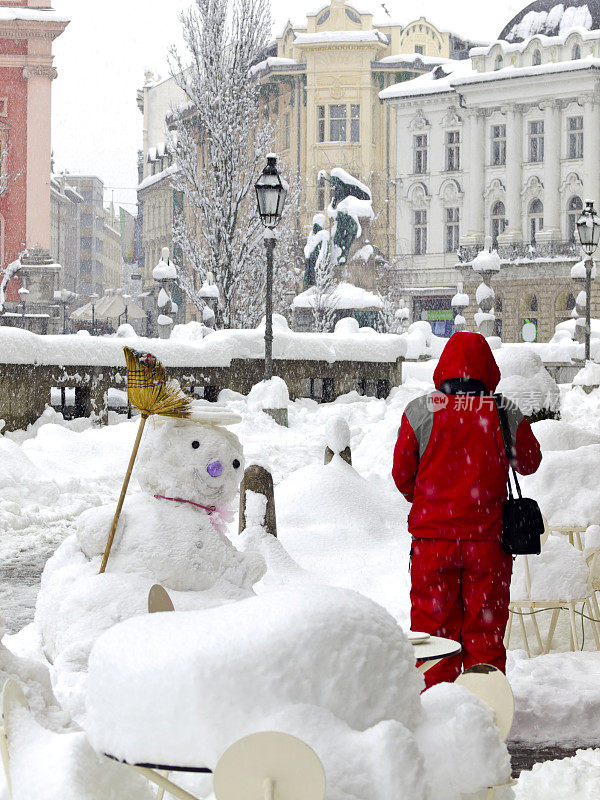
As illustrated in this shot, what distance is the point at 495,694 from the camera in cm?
201

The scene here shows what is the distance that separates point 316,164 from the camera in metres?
54.3

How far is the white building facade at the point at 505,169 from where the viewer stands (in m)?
47.2

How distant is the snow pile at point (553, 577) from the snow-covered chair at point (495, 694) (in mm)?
2964

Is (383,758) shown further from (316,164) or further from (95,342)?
(316,164)

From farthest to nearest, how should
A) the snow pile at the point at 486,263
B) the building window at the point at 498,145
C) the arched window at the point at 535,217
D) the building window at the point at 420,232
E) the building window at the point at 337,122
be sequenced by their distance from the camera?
the building window at the point at 337,122, the building window at the point at 420,232, the building window at the point at 498,145, the arched window at the point at 535,217, the snow pile at the point at 486,263

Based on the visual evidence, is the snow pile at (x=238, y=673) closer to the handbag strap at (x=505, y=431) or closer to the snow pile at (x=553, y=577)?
the handbag strap at (x=505, y=431)

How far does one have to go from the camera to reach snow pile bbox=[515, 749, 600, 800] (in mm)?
3420

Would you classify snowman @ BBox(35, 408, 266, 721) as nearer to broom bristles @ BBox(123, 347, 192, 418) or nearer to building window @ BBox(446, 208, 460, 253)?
broom bristles @ BBox(123, 347, 192, 418)

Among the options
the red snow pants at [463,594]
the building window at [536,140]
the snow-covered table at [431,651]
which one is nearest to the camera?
the snow-covered table at [431,651]

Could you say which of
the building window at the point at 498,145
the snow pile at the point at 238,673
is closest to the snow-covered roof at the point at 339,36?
the building window at the point at 498,145

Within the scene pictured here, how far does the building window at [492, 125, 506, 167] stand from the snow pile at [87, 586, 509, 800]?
166ft

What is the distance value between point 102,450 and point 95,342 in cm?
297

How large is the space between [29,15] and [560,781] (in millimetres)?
35721

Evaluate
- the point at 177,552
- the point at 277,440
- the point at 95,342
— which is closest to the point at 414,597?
the point at 177,552
